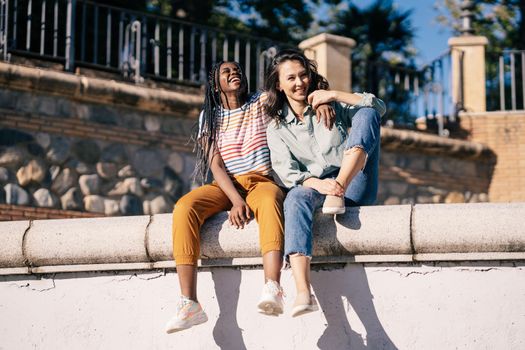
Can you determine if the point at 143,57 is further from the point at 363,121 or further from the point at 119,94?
the point at 363,121

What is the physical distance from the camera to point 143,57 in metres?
10.3

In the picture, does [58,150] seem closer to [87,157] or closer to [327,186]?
[87,157]

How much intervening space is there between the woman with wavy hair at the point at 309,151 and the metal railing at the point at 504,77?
28.6 ft

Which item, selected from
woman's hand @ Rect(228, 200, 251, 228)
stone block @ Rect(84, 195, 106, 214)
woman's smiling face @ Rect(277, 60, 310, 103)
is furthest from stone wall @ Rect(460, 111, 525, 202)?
woman's hand @ Rect(228, 200, 251, 228)

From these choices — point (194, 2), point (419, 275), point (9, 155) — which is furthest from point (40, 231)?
point (194, 2)

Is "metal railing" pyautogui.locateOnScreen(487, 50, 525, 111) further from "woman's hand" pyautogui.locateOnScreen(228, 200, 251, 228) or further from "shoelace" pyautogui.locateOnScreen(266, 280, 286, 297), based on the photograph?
"shoelace" pyautogui.locateOnScreen(266, 280, 286, 297)

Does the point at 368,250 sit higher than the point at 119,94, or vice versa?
the point at 119,94

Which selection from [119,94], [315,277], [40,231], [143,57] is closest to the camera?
[315,277]

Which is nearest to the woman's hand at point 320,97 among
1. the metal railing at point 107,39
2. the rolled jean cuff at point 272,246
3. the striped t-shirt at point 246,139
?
the striped t-shirt at point 246,139

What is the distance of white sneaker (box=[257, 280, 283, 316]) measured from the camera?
365 cm

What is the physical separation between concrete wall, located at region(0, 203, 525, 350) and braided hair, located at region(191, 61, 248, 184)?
48 centimetres

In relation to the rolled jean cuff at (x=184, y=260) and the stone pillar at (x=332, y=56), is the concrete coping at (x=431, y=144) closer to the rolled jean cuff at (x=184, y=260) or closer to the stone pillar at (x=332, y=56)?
the stone pillar at (x=332, y=56)

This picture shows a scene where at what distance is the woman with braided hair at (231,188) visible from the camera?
3.82m

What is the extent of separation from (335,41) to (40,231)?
7282mm
